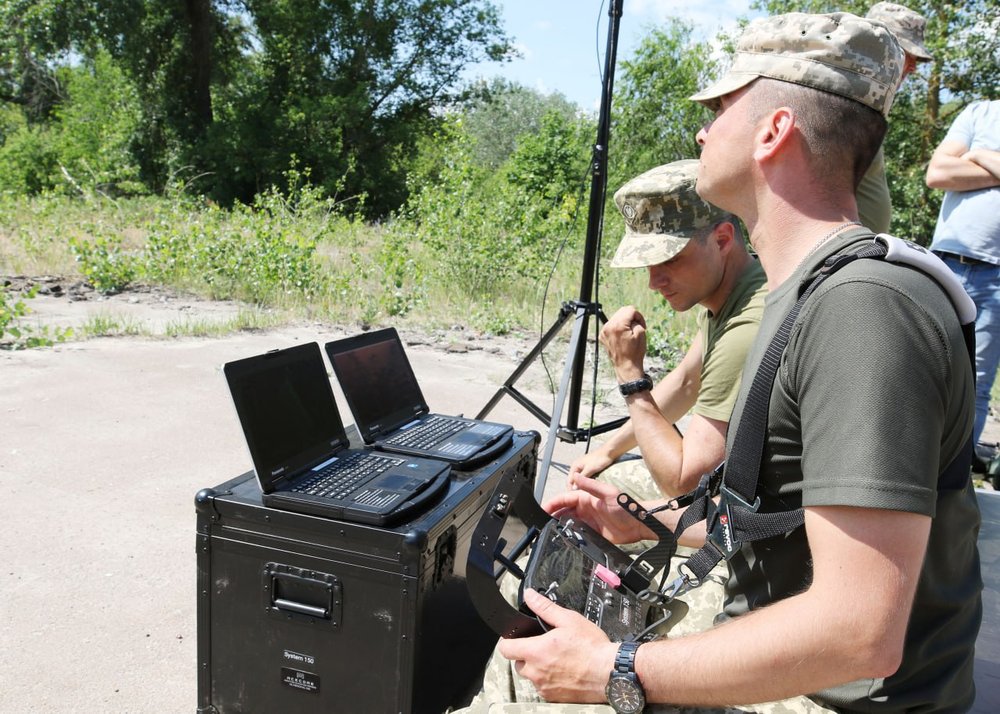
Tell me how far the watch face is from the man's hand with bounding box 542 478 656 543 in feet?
2.53

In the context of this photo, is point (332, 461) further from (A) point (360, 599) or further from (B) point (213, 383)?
(B) point (213, 383)

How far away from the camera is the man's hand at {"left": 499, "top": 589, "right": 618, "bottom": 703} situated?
1.34 meters

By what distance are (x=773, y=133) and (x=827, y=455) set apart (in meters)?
0.61

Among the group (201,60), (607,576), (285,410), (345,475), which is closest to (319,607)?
Answer: (345,475)

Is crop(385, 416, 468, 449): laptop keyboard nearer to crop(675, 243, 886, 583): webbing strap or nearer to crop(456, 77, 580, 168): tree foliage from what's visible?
crop(675, 243, 886, 583): webbing strap

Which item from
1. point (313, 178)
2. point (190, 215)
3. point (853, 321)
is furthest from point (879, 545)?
point (313, 178)

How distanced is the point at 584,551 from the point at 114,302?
26.3 ft

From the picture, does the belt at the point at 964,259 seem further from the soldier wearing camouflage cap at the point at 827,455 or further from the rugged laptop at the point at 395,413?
the soldier wearing camouflage cap at the point at 827,455

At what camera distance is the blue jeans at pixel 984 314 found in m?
3.85

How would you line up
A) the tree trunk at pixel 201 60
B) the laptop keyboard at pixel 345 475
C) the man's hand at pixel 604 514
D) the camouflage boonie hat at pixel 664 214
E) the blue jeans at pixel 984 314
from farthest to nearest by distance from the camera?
the tree trunk at pixel 201 60, the blue jeans at pixel 984 314, the camouflage boonie hat at pixel 664 214, the man's hand at pixel 604 514, the laptop keyboard at pixel 345 475

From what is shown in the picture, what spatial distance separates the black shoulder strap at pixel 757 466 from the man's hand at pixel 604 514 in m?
0.57

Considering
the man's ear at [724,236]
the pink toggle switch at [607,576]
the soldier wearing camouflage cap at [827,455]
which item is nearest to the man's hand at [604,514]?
the pink toggle switch at [607,576]

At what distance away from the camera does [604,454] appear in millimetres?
2908

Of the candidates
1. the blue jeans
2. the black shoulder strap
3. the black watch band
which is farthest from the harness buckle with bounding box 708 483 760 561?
the blue jeans
